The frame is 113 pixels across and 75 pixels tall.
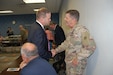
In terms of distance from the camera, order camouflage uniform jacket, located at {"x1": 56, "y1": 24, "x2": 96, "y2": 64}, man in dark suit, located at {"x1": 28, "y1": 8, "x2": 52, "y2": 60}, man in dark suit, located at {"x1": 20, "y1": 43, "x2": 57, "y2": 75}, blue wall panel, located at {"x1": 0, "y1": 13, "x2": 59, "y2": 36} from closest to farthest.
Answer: man in dark suit, located at {"x1": 20, "y1": 43, "x2": 57, "y2": 75}, man in dark suit, located at {"x1": 28, "y1": 8, "x2": 52, "y2": 60}, camouflage uniform jacket, located at {"x1": 56, "y1": 24, "x2": 96, "y2": 64}, blue wall panel, located at {"x1": 0, "y1": 13, "x2": 59, "y2": 36}

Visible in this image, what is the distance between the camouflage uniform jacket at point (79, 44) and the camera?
2699mm

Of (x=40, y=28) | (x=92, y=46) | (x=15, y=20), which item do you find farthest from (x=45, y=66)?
(x=15, y=20)

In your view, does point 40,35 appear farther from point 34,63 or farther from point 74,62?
point 34,63

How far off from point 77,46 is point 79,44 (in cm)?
4

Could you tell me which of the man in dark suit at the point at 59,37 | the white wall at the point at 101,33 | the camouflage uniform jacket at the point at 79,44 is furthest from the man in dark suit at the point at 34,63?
the man in dark suit at the point at 59,37

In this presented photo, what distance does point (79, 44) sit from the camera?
9.22 ft

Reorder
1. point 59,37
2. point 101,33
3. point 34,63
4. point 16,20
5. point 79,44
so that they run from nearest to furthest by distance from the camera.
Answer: point 34,63
point 79,44
point 101,33
point 59,37
point 16,20

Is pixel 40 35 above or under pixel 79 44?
above

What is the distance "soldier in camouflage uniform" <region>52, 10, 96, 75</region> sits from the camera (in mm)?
2705

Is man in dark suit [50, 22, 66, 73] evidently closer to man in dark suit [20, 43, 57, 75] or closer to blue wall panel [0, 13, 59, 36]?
man in dark suit [20, 43, 57, 75]

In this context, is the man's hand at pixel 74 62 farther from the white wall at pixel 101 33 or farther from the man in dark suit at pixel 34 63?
the man in dark suit at pixel 34 63

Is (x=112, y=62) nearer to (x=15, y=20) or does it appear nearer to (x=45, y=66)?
(x=45, y=66)

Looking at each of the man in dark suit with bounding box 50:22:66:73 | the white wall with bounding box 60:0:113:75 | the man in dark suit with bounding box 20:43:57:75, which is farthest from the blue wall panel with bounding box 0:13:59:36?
the man in dark suit with bounding box 20:43:57:75

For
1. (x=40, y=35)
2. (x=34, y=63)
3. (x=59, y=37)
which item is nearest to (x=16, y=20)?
(x=59, y=37)
